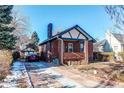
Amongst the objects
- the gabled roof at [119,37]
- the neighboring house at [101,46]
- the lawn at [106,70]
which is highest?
the gabled roof at [119,37]

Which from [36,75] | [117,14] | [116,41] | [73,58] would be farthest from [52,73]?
[117,14]

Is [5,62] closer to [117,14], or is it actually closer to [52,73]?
[52,73]

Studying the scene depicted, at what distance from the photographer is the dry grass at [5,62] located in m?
6.77

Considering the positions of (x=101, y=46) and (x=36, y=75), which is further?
(x=101, y=46)

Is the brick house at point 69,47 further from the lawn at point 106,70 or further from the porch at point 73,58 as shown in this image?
the lawn at point 106,70

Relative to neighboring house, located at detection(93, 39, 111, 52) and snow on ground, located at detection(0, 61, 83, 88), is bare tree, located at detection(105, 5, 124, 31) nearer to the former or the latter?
neighboring house, located at detection(93, 39, 111, 52)

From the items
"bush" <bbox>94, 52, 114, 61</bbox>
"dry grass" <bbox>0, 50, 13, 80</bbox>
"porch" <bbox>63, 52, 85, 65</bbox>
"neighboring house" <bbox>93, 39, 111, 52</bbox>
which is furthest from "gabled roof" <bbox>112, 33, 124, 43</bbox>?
"dry grass" <bbox>0, 50, 13, 80</bbox>

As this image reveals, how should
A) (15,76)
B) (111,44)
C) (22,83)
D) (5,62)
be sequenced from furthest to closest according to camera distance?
(111,44), (5,62), (15,76), (22,83)

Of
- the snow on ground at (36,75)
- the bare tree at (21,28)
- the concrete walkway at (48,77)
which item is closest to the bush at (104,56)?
the concrete walkway at (48,77)

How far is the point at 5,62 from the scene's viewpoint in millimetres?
6973

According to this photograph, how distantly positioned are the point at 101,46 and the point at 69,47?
2.59ft

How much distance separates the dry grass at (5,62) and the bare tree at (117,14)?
2.62 meters
